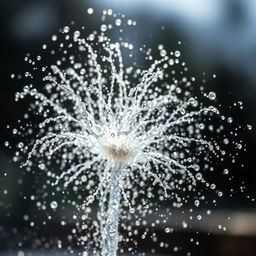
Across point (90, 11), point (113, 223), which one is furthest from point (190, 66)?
point (113, 223)

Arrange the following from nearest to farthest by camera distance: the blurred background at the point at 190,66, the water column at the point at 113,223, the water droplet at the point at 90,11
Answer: the water column at the point at 113,223, the blurred background at the point at 190,66, the water droplet at the point at 90,11

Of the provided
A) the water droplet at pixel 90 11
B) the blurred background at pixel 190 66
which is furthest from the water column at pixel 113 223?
the water droplet at pixel 90 11

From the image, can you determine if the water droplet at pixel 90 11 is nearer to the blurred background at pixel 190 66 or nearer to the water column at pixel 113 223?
the blurred background at pixel 190 66

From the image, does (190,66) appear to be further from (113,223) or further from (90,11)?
(113,223)

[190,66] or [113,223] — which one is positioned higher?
[190,66]

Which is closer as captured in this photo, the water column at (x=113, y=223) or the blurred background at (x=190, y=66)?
the water column at (x=113, y=223)

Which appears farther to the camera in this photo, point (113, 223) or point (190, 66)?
point (190, 66)

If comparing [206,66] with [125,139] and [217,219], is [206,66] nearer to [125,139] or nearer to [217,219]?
[217,219]

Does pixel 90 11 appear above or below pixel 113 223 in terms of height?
above

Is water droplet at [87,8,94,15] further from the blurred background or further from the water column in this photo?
the water column

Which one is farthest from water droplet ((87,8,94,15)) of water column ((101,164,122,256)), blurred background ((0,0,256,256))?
water column ((101,164,122,256))
